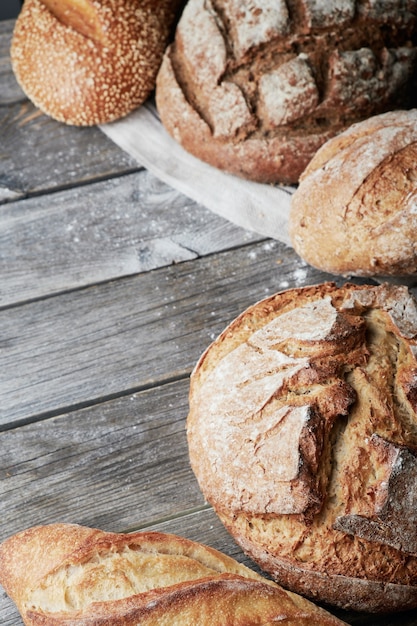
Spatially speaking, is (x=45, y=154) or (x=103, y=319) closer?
(x=103, y=319)

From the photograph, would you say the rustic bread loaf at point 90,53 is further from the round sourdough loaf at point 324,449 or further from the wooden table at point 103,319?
the round sourdough loaf at point 324,449

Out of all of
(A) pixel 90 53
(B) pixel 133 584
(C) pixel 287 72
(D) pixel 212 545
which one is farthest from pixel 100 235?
(B) pixel 133 584

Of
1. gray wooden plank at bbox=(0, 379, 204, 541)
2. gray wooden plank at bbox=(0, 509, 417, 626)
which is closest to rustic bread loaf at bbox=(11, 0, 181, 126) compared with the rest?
gray wooden plank at bbox=(0, 379, 204, 541)

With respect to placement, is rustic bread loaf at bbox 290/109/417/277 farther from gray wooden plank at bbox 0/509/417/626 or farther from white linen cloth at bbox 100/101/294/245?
gray wooden plank at bbox 0/509/417/626

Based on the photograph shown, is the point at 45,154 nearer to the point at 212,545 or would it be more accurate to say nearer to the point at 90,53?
the point at 90,53

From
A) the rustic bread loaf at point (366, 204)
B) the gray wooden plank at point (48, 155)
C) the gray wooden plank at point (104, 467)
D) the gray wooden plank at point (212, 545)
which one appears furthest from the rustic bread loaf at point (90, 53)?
the gray wooden plank at point (212, 545)

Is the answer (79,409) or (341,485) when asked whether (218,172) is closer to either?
(79,409)
